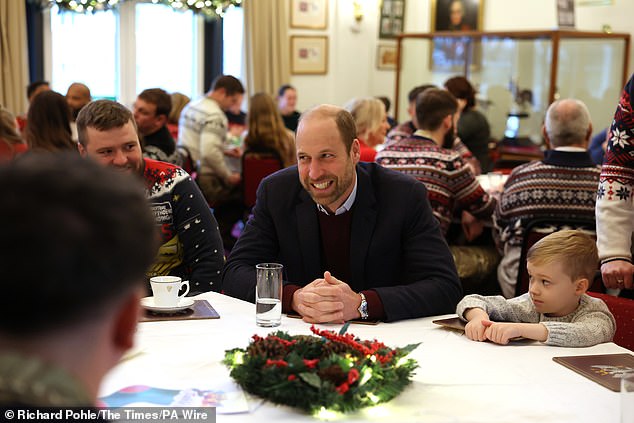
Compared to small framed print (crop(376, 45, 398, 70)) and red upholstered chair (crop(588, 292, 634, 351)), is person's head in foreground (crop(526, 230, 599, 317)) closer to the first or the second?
red upholstered chair (crop(588, 292, 634, 351))

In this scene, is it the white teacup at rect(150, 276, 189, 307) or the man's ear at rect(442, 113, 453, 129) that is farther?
the man's ear at rect(442, 113, 453, 129)

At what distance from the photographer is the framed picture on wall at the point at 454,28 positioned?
9.13 metres

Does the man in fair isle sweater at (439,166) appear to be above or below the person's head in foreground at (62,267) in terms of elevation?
below

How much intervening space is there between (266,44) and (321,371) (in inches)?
364

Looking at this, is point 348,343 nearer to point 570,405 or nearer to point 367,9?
point 570,405

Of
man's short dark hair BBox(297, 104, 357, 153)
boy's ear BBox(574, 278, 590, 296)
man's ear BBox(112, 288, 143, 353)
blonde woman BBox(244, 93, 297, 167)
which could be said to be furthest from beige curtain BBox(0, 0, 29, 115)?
man's ear BBox(112, 288, 143, 353)

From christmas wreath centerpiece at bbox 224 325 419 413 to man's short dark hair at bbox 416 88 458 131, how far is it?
323cm

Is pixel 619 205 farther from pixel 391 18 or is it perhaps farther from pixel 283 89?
pixel 391 18

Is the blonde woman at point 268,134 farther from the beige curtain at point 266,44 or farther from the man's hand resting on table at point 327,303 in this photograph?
the man's hand resting on table at point 327,303

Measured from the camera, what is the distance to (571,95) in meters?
8.23

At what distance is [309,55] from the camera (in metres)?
11.0

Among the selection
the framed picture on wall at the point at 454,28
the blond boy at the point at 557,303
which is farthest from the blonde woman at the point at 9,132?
the framed picture on wall at the point at 454,28

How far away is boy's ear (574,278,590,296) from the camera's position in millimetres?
2334

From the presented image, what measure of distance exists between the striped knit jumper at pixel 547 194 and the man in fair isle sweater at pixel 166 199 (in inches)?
74.2
